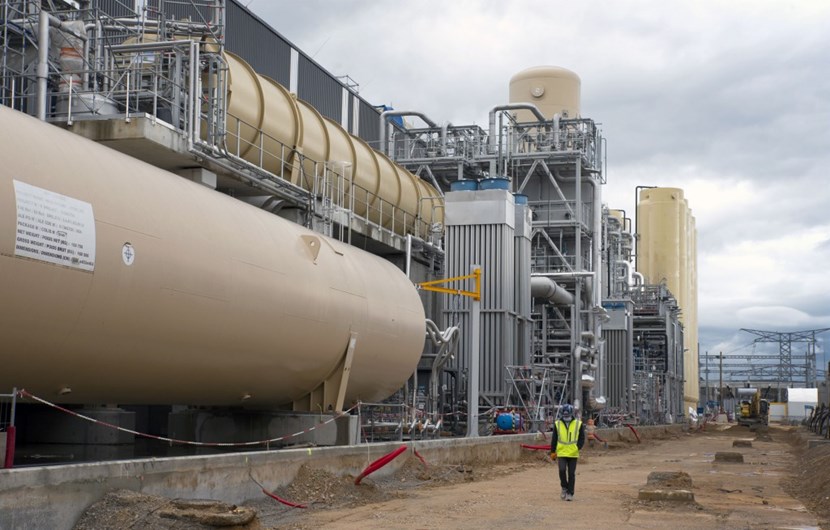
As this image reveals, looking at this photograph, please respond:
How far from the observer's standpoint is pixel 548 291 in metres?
32.3

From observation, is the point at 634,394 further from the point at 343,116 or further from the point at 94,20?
the point at 94,20

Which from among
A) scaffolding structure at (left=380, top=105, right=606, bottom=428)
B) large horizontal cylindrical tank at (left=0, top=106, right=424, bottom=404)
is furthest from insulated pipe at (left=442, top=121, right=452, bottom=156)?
large horizontal cylindrical tank at (left=0, top=106, right=424, bottom=404)

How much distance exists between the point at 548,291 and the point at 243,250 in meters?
20.2

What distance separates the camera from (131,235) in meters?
10.8

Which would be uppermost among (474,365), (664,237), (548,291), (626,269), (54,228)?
(664,237)

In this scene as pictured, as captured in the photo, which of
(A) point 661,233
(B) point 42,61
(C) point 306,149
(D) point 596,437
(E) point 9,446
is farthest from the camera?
(A) point 661,233

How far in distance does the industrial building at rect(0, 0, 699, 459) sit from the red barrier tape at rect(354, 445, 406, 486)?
1515mm

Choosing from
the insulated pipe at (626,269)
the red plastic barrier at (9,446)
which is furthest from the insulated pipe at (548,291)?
the insulated pipe at (626,269)

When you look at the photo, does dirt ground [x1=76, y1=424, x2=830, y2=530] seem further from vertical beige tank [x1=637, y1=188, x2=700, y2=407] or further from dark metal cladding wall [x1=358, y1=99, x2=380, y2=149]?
vertical beige tank [x1=637, y1=188, x2=700, y2=407]

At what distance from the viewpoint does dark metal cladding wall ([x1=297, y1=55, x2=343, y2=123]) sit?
109 feet

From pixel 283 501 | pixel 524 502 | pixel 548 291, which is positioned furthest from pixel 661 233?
pixel 283 501

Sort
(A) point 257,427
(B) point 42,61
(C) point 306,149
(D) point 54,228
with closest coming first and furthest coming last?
1. (D) point 54,228
2. (B) point 42,61
3. (A) point 257,427
4. (C) point 306,149

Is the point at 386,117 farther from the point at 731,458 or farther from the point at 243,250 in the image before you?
the point at 243,250

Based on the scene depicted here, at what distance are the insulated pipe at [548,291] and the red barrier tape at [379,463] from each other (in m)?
16.2
